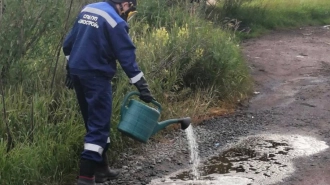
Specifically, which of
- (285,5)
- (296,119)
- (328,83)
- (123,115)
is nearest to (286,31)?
(285,5)

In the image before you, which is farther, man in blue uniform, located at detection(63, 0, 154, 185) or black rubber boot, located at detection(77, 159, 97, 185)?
black rubber boot, located at detection(77, 159, 97, 185)

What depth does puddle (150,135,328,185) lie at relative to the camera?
5496 mm

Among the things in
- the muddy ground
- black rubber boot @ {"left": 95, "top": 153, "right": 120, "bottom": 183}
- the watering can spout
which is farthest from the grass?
black rubber boot @ {"left": 95, "top": 153, "right": 120, "bottom": 183}

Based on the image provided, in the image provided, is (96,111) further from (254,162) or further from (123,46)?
Answer: (254,162)

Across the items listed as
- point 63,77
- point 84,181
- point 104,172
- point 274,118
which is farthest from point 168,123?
point 274,118

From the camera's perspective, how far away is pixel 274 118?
7.71 m

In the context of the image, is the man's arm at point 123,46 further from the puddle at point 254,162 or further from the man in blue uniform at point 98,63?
the puddle at point 254,162

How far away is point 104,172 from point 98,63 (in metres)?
1.13

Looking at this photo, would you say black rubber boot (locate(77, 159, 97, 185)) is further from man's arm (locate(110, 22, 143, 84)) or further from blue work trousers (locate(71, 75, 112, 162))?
man's arm (locate(110, 22, 143, 84))

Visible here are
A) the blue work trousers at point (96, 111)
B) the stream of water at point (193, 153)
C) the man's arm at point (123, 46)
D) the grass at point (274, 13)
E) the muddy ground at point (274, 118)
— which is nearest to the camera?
the man's arm at point (123, 46)

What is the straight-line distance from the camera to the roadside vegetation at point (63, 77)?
5218 mm

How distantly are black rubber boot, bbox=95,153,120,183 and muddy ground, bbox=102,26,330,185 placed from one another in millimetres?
74

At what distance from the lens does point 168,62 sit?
297 inches

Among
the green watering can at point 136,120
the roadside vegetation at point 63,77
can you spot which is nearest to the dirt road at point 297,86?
the roadside vegetation at point 63,77
